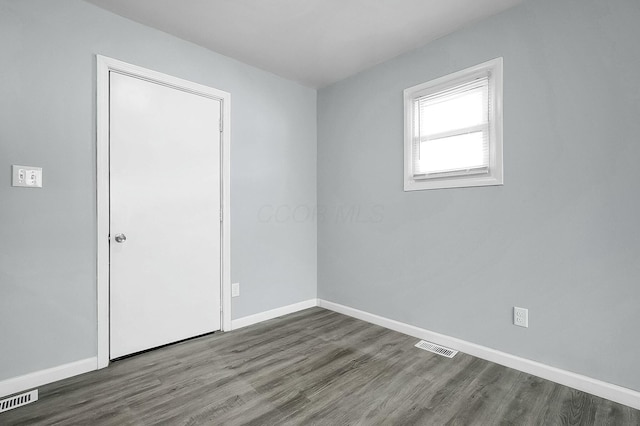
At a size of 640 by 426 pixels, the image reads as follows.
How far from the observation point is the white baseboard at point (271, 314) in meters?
3.09

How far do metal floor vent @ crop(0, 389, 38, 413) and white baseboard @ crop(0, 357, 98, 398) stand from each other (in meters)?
0.06

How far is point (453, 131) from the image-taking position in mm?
2605

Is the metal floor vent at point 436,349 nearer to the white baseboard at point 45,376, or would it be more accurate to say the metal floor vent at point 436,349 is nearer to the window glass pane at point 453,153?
the window glass pane at point 453,153

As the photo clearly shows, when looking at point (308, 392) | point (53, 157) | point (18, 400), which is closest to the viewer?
point (18, 400)

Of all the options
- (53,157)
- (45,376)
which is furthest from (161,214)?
(45,376)

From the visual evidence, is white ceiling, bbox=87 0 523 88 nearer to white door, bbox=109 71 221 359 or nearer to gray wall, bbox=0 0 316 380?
gray wall, bbox=0 0 316 380

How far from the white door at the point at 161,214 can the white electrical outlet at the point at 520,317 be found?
2524mm

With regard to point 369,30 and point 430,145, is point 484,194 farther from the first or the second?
point 369,30

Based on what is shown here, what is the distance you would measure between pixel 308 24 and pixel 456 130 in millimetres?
1506

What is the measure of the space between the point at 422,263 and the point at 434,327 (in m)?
0.57

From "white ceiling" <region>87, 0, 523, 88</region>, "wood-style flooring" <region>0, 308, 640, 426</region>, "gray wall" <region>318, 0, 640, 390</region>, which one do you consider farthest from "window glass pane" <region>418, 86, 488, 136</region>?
"wood-style flooring" <region>0, 308, 640, 426</region>

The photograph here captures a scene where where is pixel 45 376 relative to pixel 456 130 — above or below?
below

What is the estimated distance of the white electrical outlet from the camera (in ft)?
7.25

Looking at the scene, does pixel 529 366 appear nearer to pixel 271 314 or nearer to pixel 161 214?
pixel 271 314
